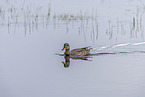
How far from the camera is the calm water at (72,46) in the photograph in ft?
29.2

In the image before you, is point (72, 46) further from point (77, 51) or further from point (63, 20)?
point (63, 20)

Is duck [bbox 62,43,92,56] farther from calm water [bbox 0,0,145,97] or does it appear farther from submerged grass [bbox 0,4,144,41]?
submerged grass [bbox 0,4,144,41]

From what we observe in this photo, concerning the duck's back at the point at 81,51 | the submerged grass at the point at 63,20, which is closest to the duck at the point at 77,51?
the duck's back at the point at 81,51

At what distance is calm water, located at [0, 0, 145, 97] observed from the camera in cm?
891

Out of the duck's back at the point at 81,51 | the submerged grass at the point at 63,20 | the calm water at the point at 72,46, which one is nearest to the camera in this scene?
the calm water at the point at 72,46

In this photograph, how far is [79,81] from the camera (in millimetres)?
9305

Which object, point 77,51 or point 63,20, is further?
point 63,20

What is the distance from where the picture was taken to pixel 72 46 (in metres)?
14.2

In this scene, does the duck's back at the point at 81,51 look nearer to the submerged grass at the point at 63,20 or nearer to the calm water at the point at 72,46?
the calm water at the point at 72,46

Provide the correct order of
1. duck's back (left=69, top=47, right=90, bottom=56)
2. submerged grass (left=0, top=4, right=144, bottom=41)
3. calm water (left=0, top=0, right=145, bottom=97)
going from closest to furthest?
calm water (left=0, top=0, right=145, bottom=97) → duck's back (left=69, top=47, right=90, bottom=56) → submerged grass (left=0, top=4, right=144, bottom=41)

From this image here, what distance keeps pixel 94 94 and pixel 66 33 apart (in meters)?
7.23

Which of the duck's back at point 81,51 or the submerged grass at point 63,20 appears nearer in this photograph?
the duck's back at point 81,51

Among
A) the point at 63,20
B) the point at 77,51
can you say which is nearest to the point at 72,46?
the point at 77,51

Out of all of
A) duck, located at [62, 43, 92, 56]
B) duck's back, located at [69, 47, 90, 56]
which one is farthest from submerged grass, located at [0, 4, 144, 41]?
duck's back, located at [69, 47, 90, 56]
